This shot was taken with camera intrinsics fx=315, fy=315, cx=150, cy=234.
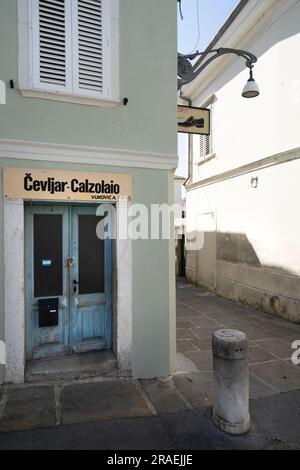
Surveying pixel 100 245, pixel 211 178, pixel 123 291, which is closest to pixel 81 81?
pixel 100 245

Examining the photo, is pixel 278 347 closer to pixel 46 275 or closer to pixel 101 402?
pixel 101 402

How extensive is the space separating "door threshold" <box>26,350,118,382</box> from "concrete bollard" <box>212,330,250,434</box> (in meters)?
1.82

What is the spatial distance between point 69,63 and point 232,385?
183 inches

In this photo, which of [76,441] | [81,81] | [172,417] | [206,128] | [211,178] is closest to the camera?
[76,441]

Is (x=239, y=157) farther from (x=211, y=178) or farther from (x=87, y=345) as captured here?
(x=87, y=345)

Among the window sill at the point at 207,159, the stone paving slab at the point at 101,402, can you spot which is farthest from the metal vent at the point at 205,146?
the stone paving slab at the point at 101,402

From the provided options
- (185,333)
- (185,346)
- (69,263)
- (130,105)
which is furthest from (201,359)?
(130,105)

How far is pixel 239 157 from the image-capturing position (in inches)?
384

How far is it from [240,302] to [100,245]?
19.9 ft

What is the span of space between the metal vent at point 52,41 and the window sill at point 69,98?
19 cm

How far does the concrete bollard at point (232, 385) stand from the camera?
3422mm

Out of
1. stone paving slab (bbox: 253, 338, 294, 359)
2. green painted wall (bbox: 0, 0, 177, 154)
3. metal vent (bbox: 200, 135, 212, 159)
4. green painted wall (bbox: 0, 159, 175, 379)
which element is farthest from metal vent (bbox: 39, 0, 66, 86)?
metal vent (bbox: 200, 135, 212, 159)

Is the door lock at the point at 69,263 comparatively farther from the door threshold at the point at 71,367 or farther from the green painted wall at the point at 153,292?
the door threshold at the point at 71,367
